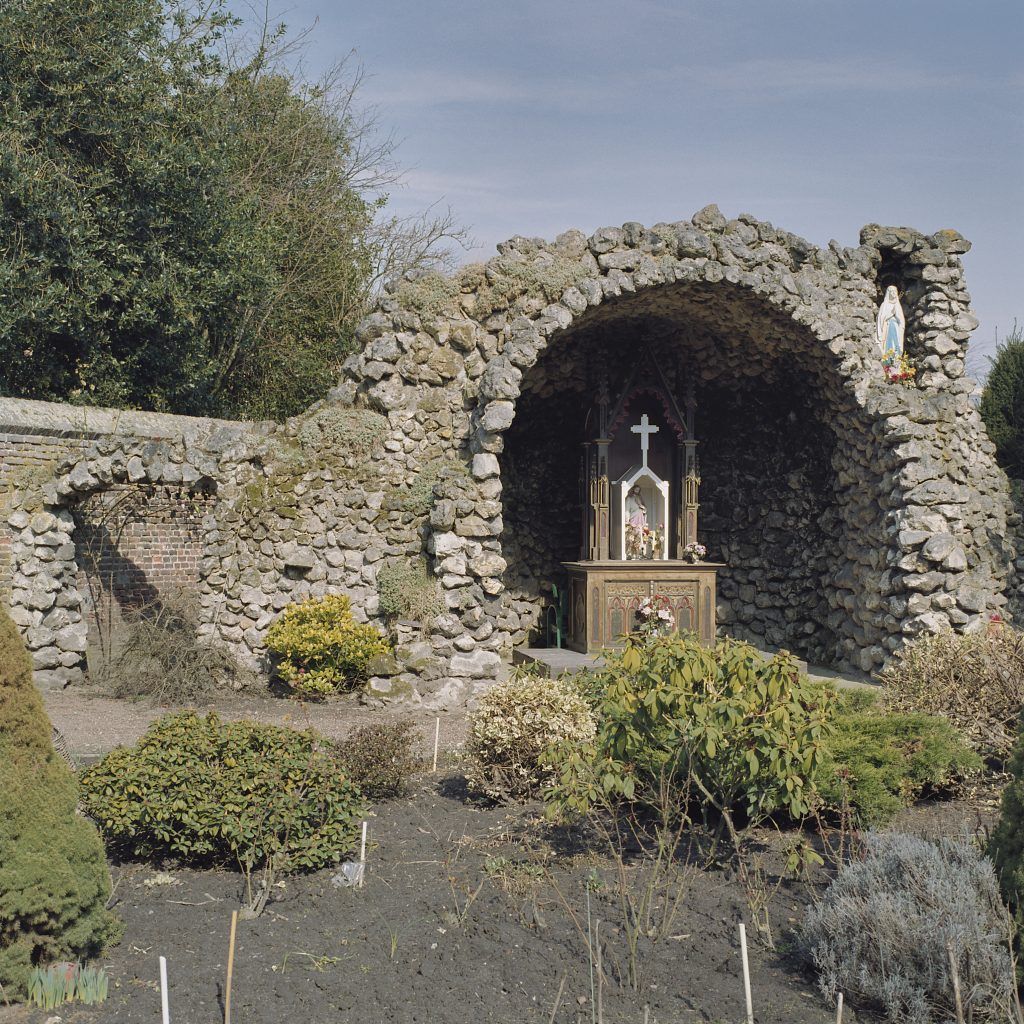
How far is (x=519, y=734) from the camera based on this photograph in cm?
648

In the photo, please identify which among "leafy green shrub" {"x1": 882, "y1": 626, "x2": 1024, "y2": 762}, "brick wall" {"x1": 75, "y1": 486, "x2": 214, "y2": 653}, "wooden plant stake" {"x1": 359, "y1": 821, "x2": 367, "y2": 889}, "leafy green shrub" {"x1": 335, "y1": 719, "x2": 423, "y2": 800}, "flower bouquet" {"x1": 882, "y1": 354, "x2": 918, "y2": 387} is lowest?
"wooden plant stake" {"x1": 359, "y1": 821, "x2": 367, "y2": 889}

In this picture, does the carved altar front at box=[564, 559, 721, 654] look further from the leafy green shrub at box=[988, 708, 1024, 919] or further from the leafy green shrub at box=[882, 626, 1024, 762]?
the leafy green shrub at box=[988, 708, 1024, 919]

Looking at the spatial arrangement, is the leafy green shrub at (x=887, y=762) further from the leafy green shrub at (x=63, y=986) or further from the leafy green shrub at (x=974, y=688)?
the leafy green shrub at (x=63, y=986)

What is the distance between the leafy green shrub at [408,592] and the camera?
10.3 metres

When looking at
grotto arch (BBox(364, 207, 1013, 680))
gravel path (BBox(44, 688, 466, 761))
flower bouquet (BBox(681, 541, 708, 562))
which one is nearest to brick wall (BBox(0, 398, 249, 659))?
gravel path (BBox(44, 688, 466, 761))

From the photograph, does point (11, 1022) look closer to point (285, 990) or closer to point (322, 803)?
point (285, 990)

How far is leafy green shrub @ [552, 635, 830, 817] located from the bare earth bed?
0.44 m

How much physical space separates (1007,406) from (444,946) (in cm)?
1214

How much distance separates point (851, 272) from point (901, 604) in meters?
3.83

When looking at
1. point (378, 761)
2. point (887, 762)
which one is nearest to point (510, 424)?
point (378, 761)

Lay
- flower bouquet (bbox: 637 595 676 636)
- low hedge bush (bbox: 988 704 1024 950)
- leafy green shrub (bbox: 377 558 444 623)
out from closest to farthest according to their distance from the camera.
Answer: low hedge bush (bbox: 988 704 1024 950), leafy green shrub (bbox: 377 558 444 623), flower bouquet (bbox: 637 595 676 636)

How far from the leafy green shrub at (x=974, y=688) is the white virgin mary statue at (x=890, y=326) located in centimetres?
512

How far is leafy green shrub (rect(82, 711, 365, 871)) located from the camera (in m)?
5.15

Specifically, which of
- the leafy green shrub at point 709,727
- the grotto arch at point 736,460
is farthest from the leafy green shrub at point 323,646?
the leafy green shrub at point 709,727
